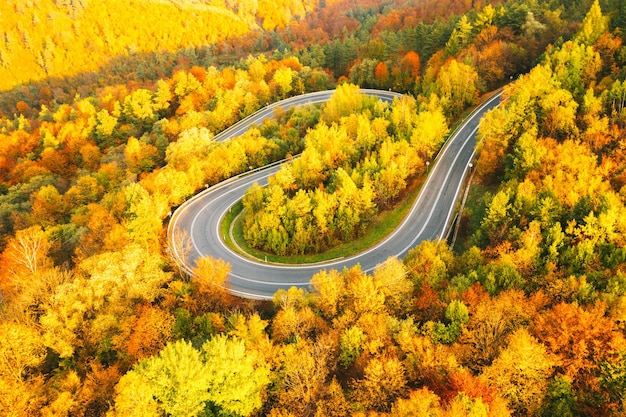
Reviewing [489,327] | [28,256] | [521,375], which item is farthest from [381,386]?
[28,256]

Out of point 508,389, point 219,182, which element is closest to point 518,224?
point 508,389

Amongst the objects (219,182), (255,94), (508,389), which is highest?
(255,94)

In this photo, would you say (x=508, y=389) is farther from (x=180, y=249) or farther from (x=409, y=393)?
(x=180, y=249)

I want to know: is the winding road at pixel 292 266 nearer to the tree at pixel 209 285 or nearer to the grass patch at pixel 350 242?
the grass patch at pixel 350 242

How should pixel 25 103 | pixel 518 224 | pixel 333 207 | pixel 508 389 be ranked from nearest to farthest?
pixel 508 389, pixel 518 224, pixel 333 207, pixel 25 103

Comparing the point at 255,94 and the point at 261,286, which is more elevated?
the point at 255,94

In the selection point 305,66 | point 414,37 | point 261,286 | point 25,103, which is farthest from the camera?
point 25,103

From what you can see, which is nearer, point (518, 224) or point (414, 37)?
point (518, 224)

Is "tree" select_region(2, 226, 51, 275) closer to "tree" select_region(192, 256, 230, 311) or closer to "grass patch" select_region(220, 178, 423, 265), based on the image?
"tree" select_region(192, 256, 230, 311)
